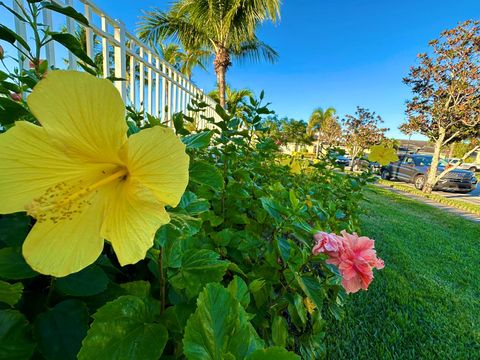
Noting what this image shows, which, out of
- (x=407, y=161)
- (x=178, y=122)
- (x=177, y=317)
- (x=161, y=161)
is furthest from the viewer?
(x=407, y=161)

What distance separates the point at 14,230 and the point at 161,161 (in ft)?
1.43

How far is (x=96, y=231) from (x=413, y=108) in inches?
547

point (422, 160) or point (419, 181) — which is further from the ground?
point (422, 160)

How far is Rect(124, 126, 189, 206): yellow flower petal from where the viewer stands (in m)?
0.35

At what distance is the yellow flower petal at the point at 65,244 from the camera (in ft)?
1.32

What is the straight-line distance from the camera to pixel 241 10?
316 inches

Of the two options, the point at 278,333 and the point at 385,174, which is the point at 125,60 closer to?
the point at 278,333

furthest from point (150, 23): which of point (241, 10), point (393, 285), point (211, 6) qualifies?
point (393, 285)

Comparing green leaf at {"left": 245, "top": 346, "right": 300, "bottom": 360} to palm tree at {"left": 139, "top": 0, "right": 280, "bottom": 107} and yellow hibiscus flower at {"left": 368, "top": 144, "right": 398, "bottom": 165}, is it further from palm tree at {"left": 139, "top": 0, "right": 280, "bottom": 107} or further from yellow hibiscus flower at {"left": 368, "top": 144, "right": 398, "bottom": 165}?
palm tree at {"left": 139, "top": 0, "right": 280, "bottom": 107}

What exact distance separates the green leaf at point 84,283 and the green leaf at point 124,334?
5 centimetres

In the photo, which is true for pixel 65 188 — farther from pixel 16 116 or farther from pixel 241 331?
pixel 241 331

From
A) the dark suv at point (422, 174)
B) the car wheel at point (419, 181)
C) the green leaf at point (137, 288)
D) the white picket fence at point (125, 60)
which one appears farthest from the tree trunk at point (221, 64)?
the car wheel at point (419, 181)

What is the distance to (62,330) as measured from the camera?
51 centimetres

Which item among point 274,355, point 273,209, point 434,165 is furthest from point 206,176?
point 434,165
